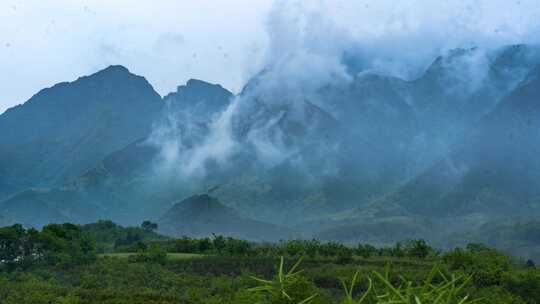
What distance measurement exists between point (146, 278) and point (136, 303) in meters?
27.1

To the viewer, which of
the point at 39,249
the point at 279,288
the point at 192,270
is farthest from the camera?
the point at 39,249

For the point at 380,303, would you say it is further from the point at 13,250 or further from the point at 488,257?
the point at 13,250

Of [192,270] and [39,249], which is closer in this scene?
[192,270]

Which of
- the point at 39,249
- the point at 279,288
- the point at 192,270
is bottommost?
the point at 279,288

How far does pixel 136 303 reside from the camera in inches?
1465

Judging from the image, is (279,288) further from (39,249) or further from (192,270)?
(39,249)

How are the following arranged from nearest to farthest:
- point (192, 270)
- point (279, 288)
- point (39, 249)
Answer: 1. point (279, 288)
2. point (192, 270)
3. point (39, 249)

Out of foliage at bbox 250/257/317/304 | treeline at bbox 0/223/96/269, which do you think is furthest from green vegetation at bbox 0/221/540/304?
foliage at bbox 250/257/317/304

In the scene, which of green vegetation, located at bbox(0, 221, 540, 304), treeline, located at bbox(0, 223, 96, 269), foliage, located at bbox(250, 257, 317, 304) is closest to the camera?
foliage, located at bbox(250, 257, 317, 304)

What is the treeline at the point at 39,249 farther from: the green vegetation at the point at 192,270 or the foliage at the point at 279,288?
the foliage at the point at 279,288

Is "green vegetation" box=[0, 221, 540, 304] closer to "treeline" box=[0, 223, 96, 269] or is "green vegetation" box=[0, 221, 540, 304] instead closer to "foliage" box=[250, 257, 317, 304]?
"treeline" box=[0, 223, 96, 269]

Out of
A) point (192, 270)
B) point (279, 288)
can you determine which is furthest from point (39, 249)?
point (279, 288)

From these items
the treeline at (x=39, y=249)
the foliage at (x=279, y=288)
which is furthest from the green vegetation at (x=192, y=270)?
the foliage at (x=279, y=288)

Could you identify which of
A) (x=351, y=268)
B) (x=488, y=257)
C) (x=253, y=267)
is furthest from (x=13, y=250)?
(x=488, y=257)
